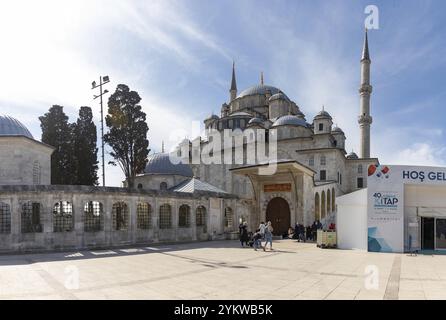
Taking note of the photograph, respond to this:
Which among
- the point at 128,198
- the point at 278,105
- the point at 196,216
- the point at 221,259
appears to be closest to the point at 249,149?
the point at 278,105

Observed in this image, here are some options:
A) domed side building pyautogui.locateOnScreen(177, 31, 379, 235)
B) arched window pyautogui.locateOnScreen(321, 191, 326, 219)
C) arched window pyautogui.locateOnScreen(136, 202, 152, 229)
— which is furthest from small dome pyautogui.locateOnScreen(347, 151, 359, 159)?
arched window pyautogui.locateOnScreen(136, 202, 152, 229)

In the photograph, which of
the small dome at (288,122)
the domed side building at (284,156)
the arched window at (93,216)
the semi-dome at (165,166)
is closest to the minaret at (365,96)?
the domed side building at (284,156)

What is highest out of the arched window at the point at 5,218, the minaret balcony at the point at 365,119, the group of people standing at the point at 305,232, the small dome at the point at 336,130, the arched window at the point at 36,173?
the minaret balcony at the point at 365,119

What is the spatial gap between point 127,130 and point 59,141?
7.46 m

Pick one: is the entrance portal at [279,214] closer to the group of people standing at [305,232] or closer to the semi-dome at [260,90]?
the group of people standing at [305,232]

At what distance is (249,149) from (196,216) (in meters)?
22.9

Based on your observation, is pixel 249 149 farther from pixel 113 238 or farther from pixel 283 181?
pixel 113 238

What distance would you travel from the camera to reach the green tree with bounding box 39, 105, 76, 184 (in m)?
32.9

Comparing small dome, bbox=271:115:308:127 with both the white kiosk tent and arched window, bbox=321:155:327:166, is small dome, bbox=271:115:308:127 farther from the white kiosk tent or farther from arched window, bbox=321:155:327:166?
the white kiosk tent

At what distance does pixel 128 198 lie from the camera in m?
19.9

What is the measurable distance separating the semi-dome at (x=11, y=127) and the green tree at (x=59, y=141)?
25.2 ft

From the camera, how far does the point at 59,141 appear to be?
3328cm

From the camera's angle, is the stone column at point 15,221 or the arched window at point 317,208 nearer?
the stone column at point 15,221

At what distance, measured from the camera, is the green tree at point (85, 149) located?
33.8 metres
